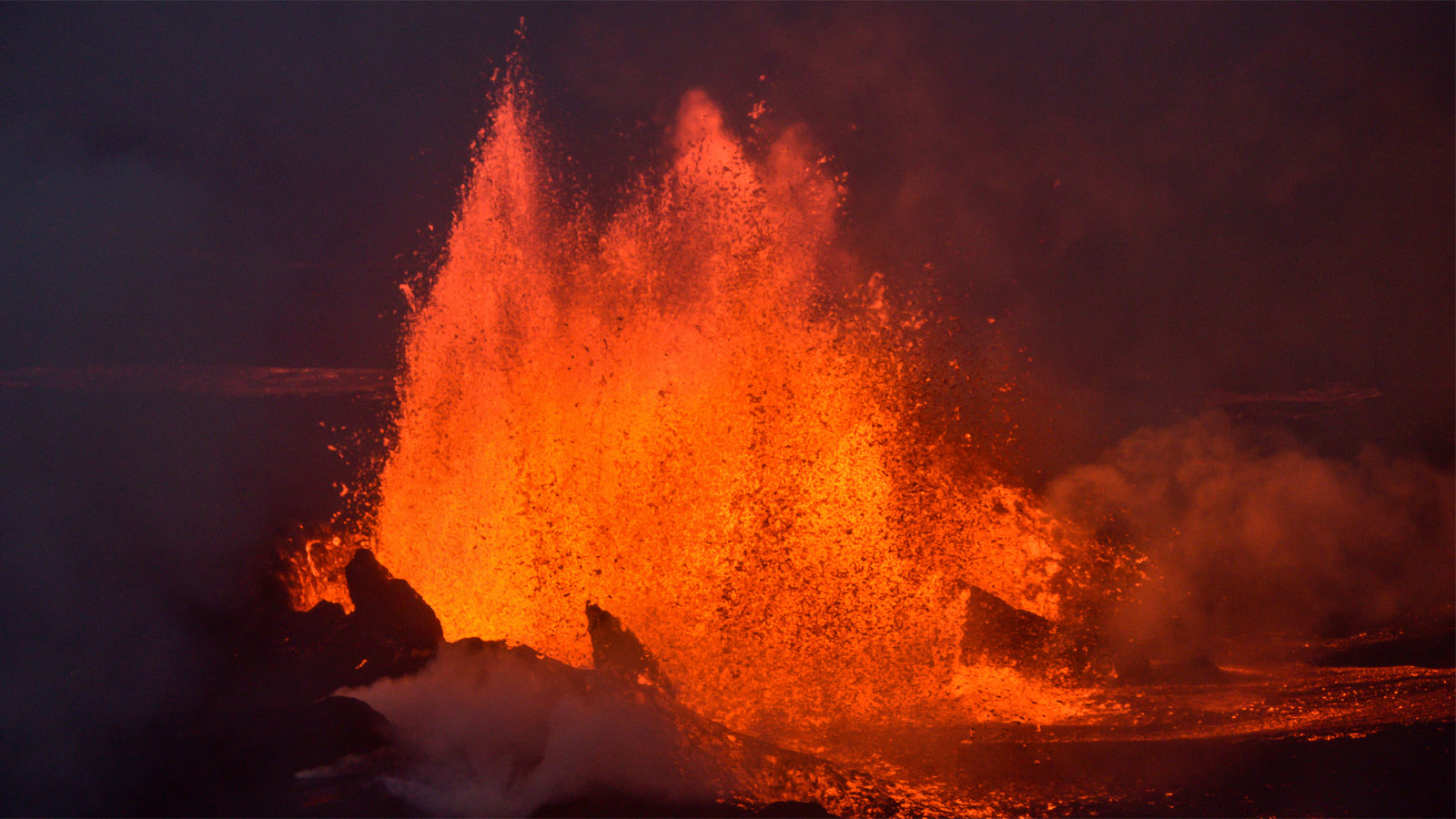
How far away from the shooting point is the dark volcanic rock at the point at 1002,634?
930 centimetres

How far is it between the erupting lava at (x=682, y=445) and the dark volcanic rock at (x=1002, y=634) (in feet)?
0.62

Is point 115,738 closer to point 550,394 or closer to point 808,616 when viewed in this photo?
point 550,394

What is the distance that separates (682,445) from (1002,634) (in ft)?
14.1

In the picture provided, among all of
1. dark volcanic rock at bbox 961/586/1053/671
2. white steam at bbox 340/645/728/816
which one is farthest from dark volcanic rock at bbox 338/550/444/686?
dark volcanic rock at bbox 961/586/1053/671

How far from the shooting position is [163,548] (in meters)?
8.38

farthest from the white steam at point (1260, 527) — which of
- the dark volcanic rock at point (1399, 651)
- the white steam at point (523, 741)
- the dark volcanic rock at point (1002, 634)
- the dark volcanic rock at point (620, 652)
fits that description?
the white steam at point (523, 741)

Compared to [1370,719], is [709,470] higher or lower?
higher

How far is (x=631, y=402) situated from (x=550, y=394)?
93cm

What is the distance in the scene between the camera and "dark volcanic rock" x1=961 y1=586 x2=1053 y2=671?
930 centimetres

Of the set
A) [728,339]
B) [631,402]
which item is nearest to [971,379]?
[728,339]

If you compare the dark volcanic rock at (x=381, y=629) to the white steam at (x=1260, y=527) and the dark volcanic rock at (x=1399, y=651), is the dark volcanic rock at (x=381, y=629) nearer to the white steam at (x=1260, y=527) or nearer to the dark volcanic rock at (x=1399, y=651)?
the white steam at (x=1260, y=527)

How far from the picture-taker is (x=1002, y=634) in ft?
31.3

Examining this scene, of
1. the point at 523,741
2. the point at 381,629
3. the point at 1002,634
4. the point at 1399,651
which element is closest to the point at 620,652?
the point at 523,741

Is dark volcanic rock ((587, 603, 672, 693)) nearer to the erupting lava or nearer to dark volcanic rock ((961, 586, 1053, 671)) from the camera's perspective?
the erupting lava
